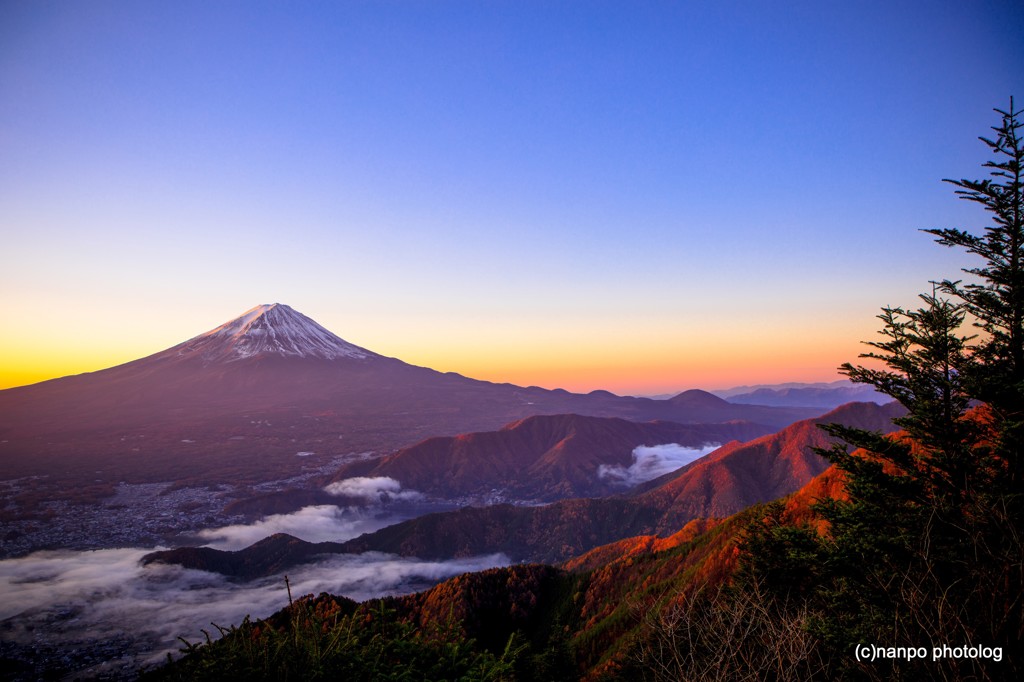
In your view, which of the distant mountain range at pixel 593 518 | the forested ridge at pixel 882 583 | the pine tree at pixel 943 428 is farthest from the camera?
the distant mountain range at pixel 593 518

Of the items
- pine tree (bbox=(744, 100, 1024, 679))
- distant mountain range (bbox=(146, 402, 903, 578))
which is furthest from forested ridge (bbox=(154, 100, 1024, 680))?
distant mountain range (bbox=(146, 402, 903, 578))

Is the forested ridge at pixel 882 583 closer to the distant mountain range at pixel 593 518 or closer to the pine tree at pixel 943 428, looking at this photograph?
the pine tree at pixel 943 428

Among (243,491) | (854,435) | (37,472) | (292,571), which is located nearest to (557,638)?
(854,435)

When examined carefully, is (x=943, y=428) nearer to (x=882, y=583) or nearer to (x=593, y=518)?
(x=882, y=583)

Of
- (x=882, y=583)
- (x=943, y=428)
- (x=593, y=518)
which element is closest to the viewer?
(x=882, y=583)

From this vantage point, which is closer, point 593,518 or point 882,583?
point 882,583

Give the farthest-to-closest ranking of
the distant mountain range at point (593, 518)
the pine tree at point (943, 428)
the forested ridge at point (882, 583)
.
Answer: the distant mountain range at point (593, 518), the pine tree at point (943, 428), the forested ridge at point (882, 583)

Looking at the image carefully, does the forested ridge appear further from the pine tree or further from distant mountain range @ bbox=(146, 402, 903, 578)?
distant mountain range @ bbox=(146, 402, 903, 578)

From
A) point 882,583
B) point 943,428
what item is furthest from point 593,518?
point 882,583

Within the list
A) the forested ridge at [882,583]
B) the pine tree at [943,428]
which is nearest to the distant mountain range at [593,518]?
the forested ridge at [882,583]
